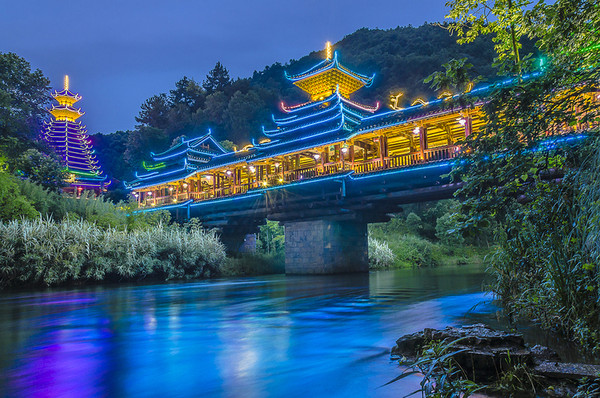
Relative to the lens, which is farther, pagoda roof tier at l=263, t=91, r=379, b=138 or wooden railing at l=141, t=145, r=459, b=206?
pagoda roof tier at l=263, t=91, r=379, b=138

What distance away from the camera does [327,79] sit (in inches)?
1169

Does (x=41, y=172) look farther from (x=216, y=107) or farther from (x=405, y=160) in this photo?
(x=216, y=107)

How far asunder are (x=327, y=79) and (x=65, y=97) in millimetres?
34610

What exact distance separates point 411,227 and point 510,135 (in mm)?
37898

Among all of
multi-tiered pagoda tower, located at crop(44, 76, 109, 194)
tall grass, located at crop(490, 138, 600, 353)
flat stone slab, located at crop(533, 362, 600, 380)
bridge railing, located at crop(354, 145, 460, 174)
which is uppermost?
multi-tiered pagoda tower, located at crop(44, 76, 109, 194)

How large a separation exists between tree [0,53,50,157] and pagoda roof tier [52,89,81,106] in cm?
622

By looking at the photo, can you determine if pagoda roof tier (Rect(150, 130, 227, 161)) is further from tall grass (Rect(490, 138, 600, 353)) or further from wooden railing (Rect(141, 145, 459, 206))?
tall grass (Rect(490, 138, 600, 353))

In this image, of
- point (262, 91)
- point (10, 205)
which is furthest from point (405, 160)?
point (262, 91)

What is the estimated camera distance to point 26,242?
→ 1423 centimetres

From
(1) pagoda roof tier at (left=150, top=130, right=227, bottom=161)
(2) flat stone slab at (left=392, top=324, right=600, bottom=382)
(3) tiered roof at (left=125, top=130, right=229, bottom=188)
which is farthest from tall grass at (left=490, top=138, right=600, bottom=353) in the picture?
(1) pagoda roof tier at (left=150, top=130, right=227, bottom=161)

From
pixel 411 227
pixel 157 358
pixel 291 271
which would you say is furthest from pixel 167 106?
pixel 157 358

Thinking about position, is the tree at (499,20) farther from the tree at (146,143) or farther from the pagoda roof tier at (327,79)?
the tree at (146,143)

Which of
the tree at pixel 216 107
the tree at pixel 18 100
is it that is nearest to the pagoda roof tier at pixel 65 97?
the tree at pixel 18 100

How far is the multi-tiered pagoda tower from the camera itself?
44.0 meters
